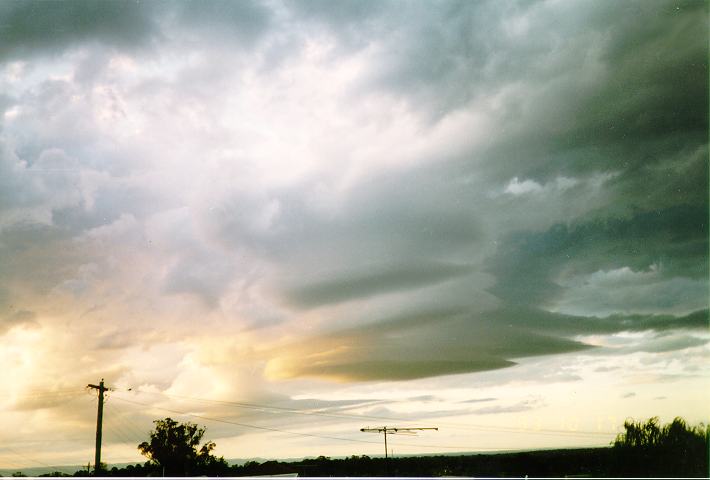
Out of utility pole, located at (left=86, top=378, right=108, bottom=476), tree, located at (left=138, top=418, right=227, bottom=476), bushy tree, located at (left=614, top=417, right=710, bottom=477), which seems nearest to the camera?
bushy tree, located at (left=614, top=417, right=710, bottom=477)

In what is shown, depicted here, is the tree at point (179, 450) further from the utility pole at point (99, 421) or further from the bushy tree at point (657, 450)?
the bushy tree at point (657, 450)

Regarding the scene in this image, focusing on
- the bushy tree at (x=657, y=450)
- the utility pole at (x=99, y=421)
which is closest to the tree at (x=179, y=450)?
the utility pole at (x=99, y=421)

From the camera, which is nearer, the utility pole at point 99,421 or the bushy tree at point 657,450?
the bushy tree at point 657,450

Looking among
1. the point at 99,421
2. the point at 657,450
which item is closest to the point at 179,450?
the point at 99,421

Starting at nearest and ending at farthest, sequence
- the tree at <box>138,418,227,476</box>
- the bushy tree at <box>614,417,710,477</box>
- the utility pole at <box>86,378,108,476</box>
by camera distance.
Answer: the bushy tree at <box>614,417,710,477</box> < the utility pole at <box>86,378,108,476</box> < the tree at <box>138,418,227,476</box>

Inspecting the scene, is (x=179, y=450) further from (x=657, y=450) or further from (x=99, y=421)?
(x=657, y=450)

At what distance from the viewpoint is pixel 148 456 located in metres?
29.3

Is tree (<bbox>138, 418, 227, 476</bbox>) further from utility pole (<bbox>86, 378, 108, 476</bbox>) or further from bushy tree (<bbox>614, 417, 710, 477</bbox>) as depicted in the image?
bushy tree (<bbox>614, 417, 710, 477</bbox>)

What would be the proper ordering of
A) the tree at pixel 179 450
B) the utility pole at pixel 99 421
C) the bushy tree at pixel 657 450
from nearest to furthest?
the bushy tree at pixel 657 450 → the utility pole at pixel 99 421 → the tree at pixel 179 450

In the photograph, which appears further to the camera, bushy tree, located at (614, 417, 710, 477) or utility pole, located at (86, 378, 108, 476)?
utility pole, located at (86, 378, 108, 476)

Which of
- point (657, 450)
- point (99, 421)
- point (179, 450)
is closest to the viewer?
point (657, 450)

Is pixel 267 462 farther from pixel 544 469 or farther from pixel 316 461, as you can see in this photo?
pixel 544 469

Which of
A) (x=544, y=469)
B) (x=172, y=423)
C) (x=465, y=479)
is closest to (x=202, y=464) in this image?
(x=172, y=423)

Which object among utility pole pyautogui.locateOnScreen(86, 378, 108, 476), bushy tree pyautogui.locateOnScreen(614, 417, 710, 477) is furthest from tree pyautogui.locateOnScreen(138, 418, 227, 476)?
bushy tree pyautogui.locateOnScreen(614, 417, 710, 477)
